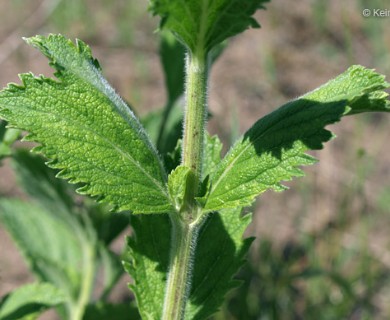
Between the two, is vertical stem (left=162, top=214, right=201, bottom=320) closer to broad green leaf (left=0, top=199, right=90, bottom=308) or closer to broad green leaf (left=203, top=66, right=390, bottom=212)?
broad green leaf (left=203, top=66, right=390, bottom=212)

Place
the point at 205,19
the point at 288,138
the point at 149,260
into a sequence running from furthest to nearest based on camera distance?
the point at 149,260, the point at 288,138, the point at 205,19

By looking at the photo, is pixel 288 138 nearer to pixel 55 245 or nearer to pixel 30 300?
pixel 30 300

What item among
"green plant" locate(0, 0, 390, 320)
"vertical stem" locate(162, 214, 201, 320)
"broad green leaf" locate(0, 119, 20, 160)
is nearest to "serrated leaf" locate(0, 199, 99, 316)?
"broad green leaf" locate(0, 119, 20, 160)

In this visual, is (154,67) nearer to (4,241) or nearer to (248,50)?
(248,50)

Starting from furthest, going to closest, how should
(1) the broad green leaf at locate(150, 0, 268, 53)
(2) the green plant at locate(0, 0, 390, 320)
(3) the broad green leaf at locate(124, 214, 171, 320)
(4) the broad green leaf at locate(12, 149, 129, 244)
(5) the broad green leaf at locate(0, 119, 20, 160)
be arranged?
(4) the broad green leaf at locate(12, 149, 129, 244), (5) the broad green leaf at locate(0, 119, 20, 160), (3) the broad green leaf at locate(124, 214, 171, 320), (2) the green plant at locate(0, 0, 390, 320), (1) the broad green leaf at locate(150, 0, 268, 53)

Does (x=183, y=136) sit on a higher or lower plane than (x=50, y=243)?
lower

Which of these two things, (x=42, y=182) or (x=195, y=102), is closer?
(x=195, y=102)

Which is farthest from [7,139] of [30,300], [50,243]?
[50,243]
